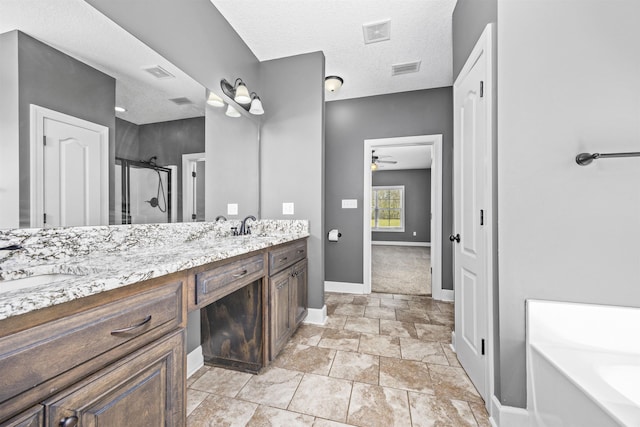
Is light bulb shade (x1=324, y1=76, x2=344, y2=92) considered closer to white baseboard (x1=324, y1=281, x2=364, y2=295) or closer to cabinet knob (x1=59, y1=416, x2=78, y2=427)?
white baseboard (x1=324, y1=281, x2=364, y2=295)

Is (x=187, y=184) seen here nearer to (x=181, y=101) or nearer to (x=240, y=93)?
(x=181, y=101)

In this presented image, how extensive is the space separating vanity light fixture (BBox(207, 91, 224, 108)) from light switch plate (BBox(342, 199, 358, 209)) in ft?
6.50

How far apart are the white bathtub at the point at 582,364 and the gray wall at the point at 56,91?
205cm

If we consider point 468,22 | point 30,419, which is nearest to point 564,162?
point 468,22

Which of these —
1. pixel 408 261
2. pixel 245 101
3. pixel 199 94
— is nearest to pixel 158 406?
pixel 199 94

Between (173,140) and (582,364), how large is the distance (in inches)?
91.3

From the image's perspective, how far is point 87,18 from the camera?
1151 millimetres

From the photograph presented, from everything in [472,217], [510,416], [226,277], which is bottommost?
[510,416]

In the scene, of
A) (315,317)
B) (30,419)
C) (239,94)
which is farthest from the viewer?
(315,317)

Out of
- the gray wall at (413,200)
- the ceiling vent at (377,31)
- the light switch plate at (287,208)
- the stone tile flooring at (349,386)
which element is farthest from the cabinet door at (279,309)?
the gray wall at (413,200)

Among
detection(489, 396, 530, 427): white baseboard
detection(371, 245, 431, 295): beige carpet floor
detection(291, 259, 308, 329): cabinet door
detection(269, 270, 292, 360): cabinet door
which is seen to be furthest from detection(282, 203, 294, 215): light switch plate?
detection(489, 396, 530, 427): white baseboard

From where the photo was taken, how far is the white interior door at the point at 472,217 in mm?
1455

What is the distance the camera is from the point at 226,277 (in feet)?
4.17

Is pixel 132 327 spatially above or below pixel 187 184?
below
